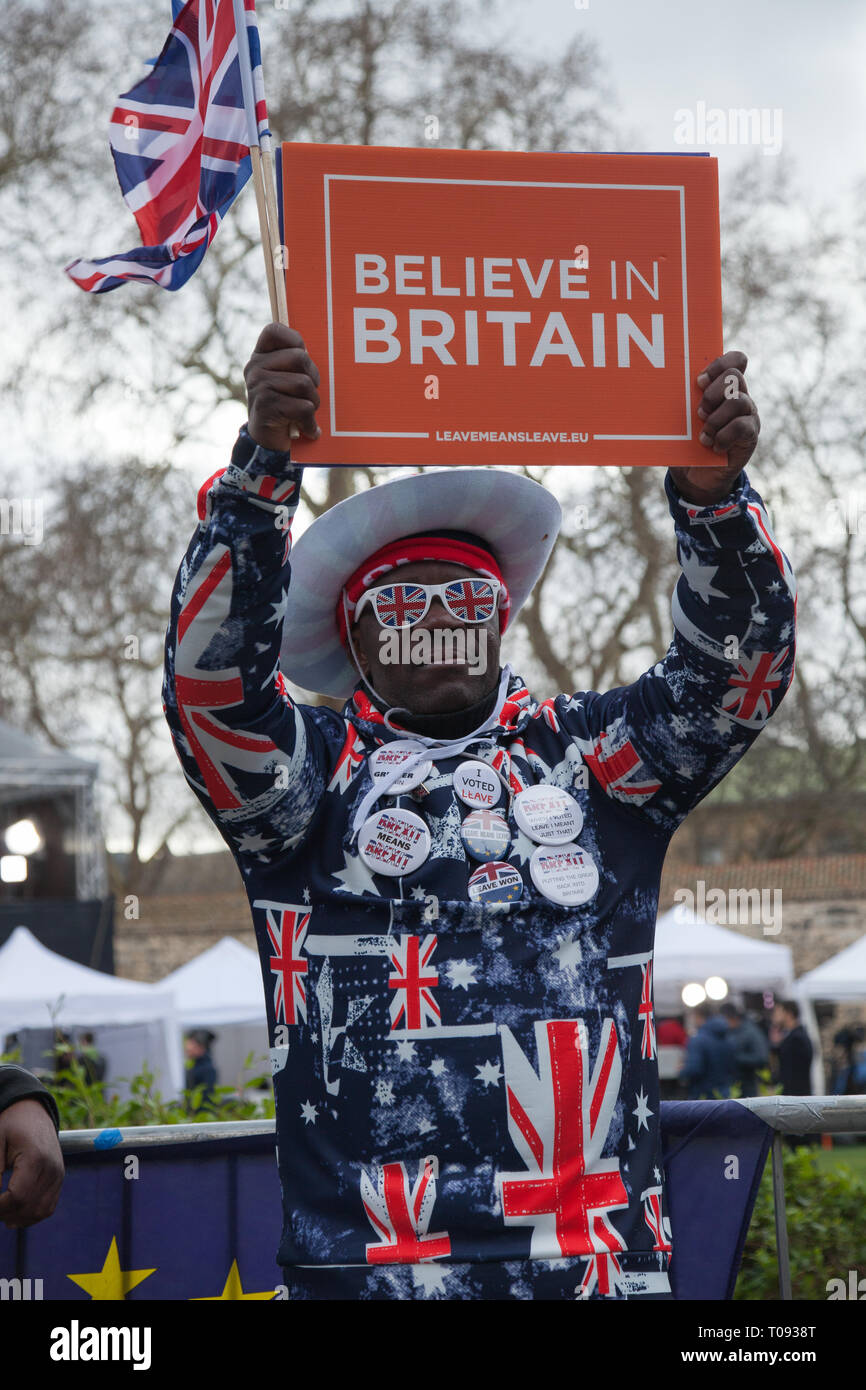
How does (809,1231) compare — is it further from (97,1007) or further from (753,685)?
(97,1007)

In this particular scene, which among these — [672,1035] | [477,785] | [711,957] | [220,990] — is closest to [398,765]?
[477,785]

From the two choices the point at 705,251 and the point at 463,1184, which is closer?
the point at 463,1184

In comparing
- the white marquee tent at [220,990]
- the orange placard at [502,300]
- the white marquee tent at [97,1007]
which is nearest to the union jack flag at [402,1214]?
the orange placard at [502,300]

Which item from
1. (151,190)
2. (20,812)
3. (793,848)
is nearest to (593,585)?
A: (20,812)

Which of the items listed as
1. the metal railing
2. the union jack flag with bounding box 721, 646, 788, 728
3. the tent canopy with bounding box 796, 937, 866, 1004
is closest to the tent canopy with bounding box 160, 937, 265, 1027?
the tent canopy with bounding box 796, 937, 866, 1004

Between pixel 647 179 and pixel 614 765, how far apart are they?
3.08 feet

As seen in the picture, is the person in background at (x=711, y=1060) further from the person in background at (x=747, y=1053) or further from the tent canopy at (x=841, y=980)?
the tent canopy at (x=841, y=980)

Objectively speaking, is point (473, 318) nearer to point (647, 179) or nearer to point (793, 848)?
point (647, 179)

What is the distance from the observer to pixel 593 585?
750 inches

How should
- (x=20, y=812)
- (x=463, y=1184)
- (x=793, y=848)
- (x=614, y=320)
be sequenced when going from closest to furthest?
(x=463, y=1184) → (x=614, y=320) → (x=20, y=812) → (x=793, y=848)

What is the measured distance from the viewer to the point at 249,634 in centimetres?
205

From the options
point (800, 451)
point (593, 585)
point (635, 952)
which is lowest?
point (635, 952)
